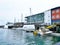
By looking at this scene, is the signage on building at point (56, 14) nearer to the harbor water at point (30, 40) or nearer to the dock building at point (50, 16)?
the dock building at point (50, 16)

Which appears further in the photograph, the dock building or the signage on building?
the dock building

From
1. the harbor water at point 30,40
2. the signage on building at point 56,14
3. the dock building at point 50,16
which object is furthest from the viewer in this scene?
the dock building at point 50,16

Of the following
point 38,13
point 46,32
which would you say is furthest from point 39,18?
point 46,32

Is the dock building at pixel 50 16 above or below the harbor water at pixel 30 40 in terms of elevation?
above

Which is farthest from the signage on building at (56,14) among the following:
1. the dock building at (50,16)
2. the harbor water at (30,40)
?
the harbor water at (30,40)

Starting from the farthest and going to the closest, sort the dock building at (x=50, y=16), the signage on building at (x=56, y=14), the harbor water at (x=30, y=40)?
the dock building at (x=50, y=16) < the signage on building at (x=56, y=14) < the harbor water at (x=30, y=40)

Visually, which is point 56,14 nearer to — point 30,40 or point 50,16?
point 50,16

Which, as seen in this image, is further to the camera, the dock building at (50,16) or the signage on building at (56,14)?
the dock building at (50,16)

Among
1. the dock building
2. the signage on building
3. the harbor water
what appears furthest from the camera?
the dock building

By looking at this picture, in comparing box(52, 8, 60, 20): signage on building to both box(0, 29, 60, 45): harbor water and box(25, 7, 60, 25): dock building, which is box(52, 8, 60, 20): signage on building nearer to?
box(25, 7, 60, 25): dock building

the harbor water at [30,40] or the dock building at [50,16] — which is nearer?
the harbor water at [30,40]

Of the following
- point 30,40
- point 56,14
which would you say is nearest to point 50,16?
point 56,14

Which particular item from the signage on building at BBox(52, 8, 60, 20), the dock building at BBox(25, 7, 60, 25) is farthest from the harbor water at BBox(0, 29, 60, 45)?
the dock building at BBox(25, 7, 60, 25)

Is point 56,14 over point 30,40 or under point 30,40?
over
